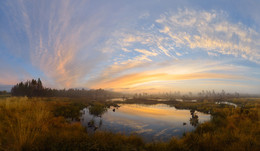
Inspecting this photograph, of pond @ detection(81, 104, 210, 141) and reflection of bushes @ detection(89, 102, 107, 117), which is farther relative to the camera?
reflection of bushes @ detection(89, 102, 107, 117)

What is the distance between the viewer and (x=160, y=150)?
18.1 ft

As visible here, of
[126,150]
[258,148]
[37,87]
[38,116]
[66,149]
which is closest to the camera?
[66,149]

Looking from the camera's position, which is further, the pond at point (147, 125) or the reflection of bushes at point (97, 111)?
the reflection of bushes at point (97, 111)

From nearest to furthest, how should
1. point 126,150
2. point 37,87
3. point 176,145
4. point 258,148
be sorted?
point 126,150
point 258,148
point 176,145
point 37,87

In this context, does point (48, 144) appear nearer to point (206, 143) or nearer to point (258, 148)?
point (206, 143)

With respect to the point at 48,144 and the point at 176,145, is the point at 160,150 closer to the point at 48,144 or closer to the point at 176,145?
the point at 176,145

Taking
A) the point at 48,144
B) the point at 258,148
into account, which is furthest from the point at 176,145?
the point at 48,144

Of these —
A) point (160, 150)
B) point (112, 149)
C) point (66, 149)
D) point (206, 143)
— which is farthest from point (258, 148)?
point (66, 149)

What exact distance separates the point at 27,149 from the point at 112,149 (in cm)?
311

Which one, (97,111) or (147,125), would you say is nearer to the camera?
(147,125)

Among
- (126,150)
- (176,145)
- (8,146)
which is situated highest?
(8,146)

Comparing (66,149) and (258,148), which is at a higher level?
(66,149)

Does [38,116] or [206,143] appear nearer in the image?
[206,143]

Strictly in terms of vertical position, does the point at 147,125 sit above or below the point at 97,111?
below
